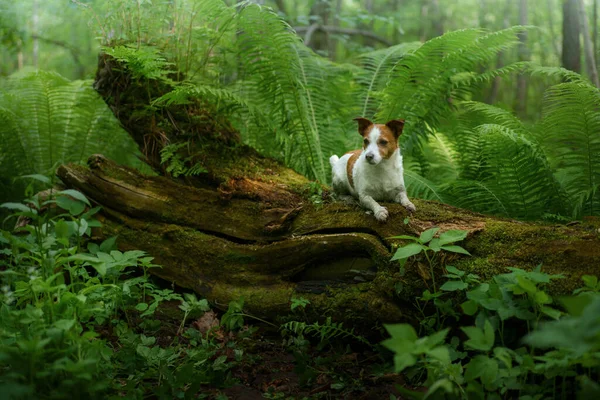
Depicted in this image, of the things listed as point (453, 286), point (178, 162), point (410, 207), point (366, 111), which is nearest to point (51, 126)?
point (178, 162)

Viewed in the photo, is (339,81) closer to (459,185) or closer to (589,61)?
(459,185)

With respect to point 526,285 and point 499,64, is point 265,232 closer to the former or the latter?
point 526,285

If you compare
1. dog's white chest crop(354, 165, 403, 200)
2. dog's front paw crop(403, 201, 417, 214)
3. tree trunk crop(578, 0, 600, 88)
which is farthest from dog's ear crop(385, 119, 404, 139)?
tree trunk crop(578, 0, 600, 88)

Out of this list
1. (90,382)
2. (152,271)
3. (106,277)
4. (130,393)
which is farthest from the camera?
(152,271)

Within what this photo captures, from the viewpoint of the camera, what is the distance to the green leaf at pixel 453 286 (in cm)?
264

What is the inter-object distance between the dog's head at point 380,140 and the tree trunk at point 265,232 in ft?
1.31

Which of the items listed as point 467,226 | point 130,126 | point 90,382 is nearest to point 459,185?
point 467,226

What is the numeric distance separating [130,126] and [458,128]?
3.44 m

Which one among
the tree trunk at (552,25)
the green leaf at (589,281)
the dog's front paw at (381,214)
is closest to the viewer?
the green leaf at (589,281)

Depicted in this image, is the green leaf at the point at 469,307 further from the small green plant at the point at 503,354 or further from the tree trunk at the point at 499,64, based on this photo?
the tree trunk at the point at 499,64

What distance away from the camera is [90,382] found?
2.26m

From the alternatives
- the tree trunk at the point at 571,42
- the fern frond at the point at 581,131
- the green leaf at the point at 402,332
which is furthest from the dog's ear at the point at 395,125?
the tree trunk at the point at 571,42

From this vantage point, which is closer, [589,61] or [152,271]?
[152,271]

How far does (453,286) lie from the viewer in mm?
2660
